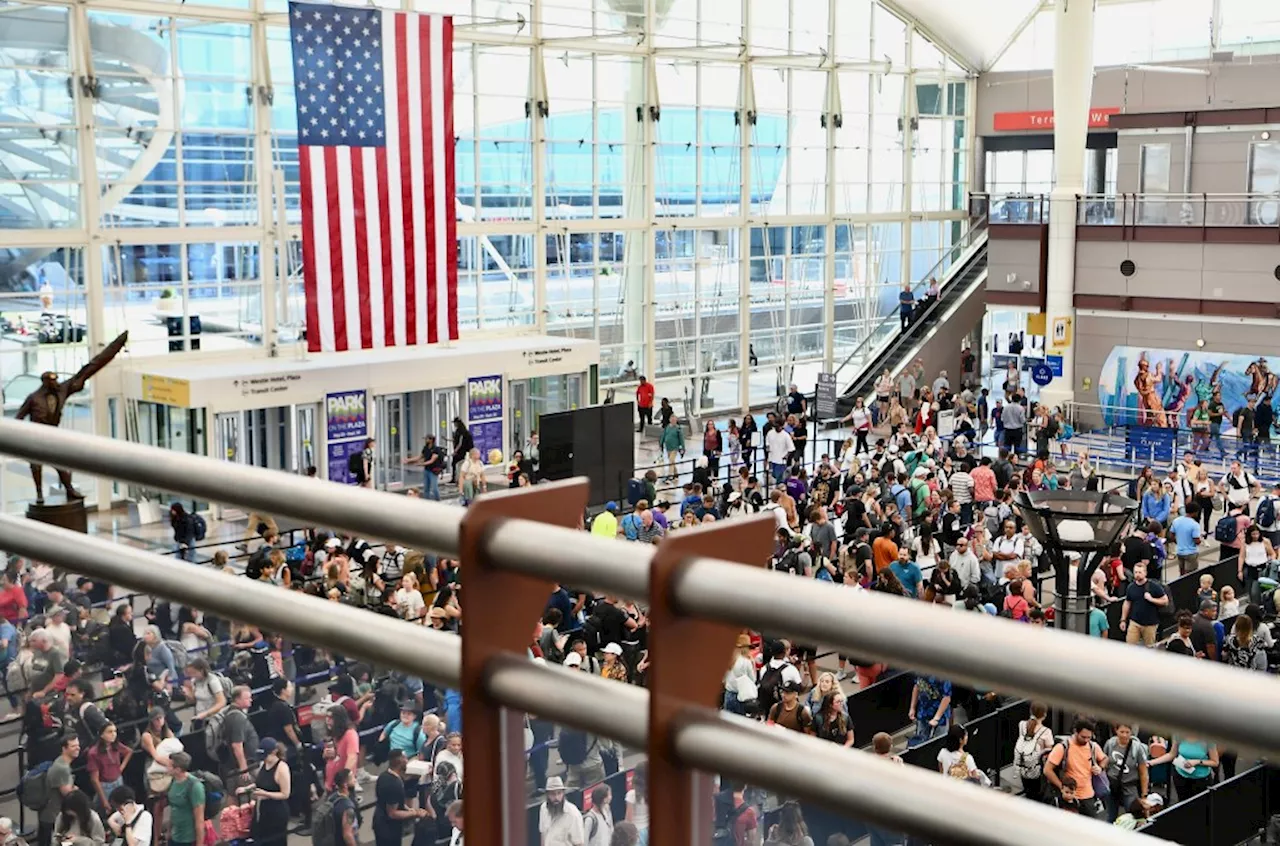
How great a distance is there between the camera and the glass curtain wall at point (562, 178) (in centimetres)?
2588

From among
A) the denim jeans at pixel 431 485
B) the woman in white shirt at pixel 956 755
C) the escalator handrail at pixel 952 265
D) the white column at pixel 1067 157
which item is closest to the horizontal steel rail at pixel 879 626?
the woman in white shirt at pixel 956 755

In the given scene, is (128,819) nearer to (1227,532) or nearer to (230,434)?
(1227,532)

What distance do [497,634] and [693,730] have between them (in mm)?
251

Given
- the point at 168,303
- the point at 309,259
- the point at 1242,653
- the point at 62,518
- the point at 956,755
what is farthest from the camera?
the point at 168,303

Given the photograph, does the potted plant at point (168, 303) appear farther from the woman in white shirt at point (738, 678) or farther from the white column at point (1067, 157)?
the woman in white shirt at point (738, 678)

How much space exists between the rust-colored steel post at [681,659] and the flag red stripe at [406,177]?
2017cm

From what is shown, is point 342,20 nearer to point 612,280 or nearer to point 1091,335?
point 612,280

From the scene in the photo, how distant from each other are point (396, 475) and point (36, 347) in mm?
6622

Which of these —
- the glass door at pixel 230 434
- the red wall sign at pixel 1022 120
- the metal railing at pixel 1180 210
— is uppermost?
the red wall sign at pixel 1022 120

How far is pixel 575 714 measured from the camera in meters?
1.37

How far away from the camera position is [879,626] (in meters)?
1.12

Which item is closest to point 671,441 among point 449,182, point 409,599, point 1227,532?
point 449,182

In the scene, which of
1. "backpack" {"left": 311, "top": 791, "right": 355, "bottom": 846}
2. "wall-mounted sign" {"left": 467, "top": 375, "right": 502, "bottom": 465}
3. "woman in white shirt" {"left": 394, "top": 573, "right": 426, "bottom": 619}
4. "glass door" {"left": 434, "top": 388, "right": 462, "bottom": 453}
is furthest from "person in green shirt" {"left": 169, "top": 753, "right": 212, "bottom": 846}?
"wall-mounted sign" {"left": 467, "top": 375, "right": 502, "bottom": 465}

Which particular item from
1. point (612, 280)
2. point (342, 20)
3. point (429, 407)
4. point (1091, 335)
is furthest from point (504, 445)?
point (1091, 335)
